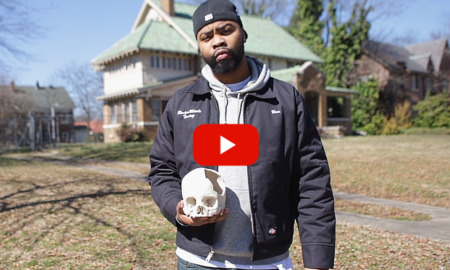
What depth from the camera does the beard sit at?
6.98ft

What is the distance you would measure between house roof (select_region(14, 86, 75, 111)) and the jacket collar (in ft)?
205

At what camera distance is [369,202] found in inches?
377

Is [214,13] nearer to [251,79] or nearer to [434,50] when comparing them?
[251,79]

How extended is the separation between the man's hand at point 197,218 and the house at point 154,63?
27.0 meters

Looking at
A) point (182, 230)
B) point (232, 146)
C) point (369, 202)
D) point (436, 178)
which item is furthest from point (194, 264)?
point (436, 178)

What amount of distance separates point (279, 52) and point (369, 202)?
27.0 meters

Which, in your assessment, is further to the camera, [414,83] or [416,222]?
[414,83]

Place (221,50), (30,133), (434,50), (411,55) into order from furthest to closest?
(411,55), (434,50), (30,133), (221,50)

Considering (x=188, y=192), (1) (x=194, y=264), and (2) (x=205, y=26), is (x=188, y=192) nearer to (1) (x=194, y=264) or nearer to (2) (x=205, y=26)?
(1) (x=194, y=264)

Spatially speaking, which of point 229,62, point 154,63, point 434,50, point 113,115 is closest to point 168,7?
point 154,63

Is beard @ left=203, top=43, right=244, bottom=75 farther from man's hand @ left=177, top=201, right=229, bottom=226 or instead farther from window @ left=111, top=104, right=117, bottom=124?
window @ left=111, top=104, right=117, bottom=124

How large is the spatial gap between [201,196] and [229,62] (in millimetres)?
716

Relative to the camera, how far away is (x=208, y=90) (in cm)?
221

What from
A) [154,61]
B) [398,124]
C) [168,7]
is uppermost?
[168,7]
